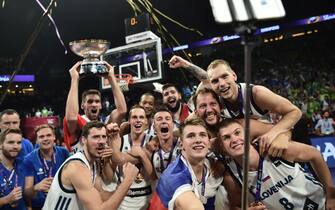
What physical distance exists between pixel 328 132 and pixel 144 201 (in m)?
7.98

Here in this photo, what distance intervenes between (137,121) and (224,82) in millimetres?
1126

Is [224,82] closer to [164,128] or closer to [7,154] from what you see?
[164,128]

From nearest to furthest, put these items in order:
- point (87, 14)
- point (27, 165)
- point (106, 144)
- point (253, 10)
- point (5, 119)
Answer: point (253, 10)
point (106, 144)
point (27, 165)
point (5, 119)
point (87, 14)

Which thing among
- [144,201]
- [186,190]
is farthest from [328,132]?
[186,190]

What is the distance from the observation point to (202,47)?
18.2 meters

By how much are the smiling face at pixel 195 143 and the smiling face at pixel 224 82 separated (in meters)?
0.33

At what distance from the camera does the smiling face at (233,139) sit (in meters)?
2.98

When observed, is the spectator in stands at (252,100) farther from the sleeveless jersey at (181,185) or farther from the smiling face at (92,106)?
the smiling face at (92,106)

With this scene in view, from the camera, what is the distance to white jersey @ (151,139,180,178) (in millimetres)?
3561

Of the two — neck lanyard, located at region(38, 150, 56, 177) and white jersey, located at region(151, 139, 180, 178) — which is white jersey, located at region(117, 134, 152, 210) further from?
neck lanyard, located at region(38, 150, 56, 177)

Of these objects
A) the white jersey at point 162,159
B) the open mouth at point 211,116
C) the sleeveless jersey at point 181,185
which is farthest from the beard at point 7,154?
the open mouth at point 211,116

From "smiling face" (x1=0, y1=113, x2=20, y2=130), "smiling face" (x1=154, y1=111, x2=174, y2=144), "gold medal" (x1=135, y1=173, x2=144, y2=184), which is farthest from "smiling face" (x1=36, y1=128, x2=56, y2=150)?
"smiling face" (x1=154, y1=111, x2=174, y2=144)

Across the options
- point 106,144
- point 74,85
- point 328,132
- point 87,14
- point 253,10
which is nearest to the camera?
point 253,10

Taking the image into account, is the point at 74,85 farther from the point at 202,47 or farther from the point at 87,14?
the point at 202,47
